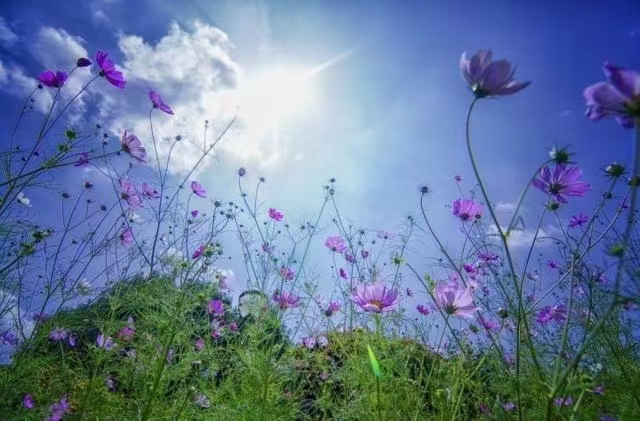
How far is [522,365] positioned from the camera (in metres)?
1.86

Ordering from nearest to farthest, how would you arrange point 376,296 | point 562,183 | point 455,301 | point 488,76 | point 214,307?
point 488,76
point 562,183
point 455,301
point 376,296
point 214,307

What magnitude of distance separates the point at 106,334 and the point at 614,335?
107 inches

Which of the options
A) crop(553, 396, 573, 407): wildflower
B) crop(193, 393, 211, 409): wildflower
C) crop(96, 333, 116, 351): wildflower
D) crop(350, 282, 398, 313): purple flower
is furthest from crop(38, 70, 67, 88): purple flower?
crop(553, 396, 573, 407): wildflower

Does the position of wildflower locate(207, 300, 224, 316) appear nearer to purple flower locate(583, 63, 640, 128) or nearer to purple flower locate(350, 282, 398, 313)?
purple flower locate(350, 282, 398, 313)

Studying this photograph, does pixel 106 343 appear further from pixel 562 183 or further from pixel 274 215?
pixel 562 183

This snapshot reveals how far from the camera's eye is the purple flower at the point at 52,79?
1.72 metres

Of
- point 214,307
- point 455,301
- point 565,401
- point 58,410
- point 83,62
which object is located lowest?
point 565,401

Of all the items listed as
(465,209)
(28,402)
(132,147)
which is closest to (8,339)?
(28,402)

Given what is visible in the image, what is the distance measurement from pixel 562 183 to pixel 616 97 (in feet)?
2.05

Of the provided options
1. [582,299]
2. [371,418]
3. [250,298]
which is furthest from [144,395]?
[582,299]

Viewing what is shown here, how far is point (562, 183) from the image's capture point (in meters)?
1.22

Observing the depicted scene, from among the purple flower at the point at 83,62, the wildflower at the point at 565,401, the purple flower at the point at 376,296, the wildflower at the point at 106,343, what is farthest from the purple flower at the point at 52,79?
the wildflower at the point at 565,401

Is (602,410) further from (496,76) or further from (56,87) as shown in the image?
(56,87)

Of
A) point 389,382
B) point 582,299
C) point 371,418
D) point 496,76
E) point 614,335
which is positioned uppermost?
point 582,299
